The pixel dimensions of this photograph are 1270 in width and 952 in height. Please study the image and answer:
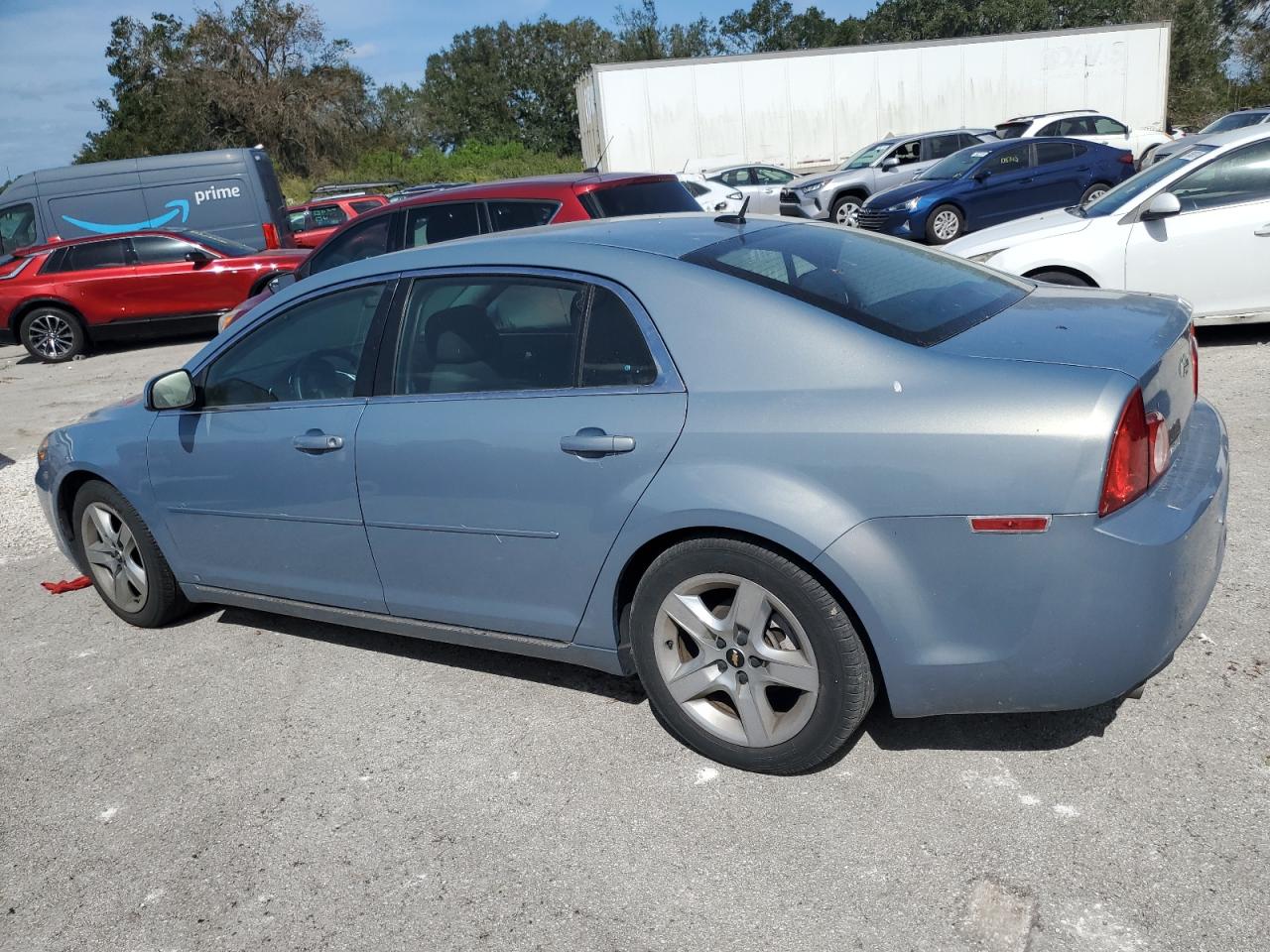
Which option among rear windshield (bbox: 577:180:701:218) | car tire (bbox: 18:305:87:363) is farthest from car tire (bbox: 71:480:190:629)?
car tire (bbox: 18:305:87:363)

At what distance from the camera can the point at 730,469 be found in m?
3.11

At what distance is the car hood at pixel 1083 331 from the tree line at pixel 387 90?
4296 centimetres

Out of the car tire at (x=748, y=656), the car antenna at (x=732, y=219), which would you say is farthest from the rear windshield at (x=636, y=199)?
the car tire at (x=748, y=656)

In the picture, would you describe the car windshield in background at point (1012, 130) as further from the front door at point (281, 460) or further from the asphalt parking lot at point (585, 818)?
the front door at point (281, 460)

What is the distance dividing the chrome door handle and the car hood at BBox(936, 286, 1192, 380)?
2.07 meters

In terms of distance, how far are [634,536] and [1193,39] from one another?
2541 inches

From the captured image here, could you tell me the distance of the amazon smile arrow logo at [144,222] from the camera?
56.8ft

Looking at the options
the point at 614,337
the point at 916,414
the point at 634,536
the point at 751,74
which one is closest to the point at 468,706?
the point at 634,536

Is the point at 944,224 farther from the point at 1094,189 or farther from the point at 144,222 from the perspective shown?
the point at 144,222

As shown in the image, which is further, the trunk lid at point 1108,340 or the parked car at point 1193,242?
the parked car at point 1193,242

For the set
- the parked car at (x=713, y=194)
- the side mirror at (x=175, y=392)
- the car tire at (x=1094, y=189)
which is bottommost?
the car tire at (x=1094, y=189)

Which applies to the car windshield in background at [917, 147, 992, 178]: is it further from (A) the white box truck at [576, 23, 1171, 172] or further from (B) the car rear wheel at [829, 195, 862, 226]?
(A) the white box truck at [576, 23, 1171, 172]

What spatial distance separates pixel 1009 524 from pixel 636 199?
19.6 feet

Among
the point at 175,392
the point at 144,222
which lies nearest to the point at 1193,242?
the point at 175,392
